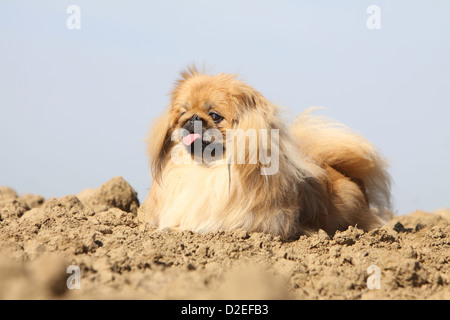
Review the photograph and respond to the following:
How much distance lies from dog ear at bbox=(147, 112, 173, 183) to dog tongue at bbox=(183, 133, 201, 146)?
15.1 inches

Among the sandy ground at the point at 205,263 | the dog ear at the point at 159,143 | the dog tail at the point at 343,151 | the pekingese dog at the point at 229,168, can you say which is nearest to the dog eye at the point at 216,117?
the pekingese dog at the point at 229,168

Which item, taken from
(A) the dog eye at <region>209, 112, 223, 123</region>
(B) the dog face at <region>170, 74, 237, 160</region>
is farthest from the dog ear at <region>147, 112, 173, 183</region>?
(A) the dog eye at <region>209, 112, 223, 123</region>

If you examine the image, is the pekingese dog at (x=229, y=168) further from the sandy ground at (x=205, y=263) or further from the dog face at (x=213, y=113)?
the sandy ground at (x=205, y=263)

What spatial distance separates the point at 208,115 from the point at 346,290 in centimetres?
242

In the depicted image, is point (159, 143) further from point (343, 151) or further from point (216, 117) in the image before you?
point (343, 151)

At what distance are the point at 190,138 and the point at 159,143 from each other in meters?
0.64

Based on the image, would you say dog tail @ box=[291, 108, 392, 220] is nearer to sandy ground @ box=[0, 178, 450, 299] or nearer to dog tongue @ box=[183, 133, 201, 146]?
sandy ground @ box=[0, 178, 450, 299]

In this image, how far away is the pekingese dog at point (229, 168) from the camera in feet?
20.4

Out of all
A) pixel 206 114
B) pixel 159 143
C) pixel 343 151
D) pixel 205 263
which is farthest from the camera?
pixel 343 151

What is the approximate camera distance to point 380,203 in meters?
8.67

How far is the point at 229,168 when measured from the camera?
20.5 feet

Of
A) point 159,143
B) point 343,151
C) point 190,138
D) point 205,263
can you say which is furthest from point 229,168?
point 343,151

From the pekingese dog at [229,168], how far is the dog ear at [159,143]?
0.4 inches
